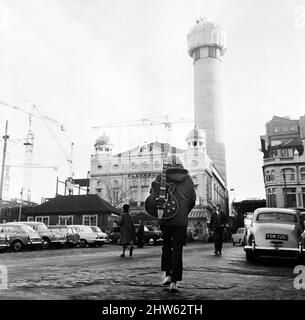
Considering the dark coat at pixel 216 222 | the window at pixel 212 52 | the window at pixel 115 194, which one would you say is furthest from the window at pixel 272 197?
the window at pixel 212 52

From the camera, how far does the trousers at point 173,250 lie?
543 cm

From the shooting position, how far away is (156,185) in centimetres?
589

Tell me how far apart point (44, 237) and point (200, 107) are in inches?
4379

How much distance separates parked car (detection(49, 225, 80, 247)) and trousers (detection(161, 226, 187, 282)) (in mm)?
22974

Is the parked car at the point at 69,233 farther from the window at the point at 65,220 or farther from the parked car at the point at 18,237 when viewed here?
the window at the point at 65,220

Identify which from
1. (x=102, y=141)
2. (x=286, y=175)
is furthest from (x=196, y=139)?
(x=102, y=141)

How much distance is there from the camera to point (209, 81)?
135 m

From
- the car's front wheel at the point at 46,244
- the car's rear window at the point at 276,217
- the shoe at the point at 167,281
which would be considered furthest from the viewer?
the car's front wheel at the point at 46,244

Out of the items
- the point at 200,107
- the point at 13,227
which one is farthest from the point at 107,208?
the point at 200,107

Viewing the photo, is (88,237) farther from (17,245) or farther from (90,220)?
(90,220)

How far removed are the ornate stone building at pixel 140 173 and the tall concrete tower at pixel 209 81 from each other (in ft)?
137

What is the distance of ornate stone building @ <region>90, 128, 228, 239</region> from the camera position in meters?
69.6

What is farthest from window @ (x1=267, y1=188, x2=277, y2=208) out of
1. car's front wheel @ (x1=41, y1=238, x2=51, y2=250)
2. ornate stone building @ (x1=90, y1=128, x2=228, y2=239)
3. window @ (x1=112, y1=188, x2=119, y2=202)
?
car's front wheel @ (x1=41, y1=238, x2=51, y2=250)

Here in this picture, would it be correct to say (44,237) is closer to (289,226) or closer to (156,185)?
(289,226)
